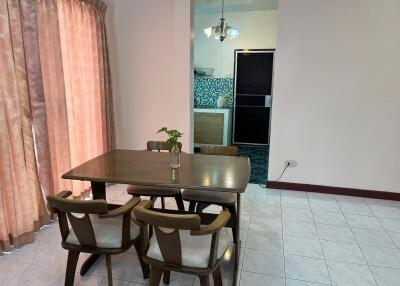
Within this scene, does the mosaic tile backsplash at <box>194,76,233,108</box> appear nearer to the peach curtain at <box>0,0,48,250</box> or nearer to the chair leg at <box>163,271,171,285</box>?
the peach curtain at <box>0,0,48,250</box>

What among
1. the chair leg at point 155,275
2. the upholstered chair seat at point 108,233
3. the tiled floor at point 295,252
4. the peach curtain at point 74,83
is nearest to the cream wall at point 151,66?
the peach curtain at point 74,83

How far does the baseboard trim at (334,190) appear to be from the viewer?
3457 mm

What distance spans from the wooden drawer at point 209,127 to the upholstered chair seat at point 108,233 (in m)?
3.99

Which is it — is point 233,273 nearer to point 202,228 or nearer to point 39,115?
point 202,228

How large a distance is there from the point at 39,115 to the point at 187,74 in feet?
5.78

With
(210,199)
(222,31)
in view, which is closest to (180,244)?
(210,199)

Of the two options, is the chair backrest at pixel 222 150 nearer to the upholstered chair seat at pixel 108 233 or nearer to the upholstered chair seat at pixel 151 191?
the upholstered chair seat at pixel 151 191

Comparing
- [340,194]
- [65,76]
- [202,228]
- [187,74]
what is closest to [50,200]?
[202,228]

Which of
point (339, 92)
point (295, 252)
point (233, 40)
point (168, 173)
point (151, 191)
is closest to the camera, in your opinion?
point (168, 173)

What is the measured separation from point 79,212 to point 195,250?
2.12 feet

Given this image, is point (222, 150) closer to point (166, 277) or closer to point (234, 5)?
point (166, 277)

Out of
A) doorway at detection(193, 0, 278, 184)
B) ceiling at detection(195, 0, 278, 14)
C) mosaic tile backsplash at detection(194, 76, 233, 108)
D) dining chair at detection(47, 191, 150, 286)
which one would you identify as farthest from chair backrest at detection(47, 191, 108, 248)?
mosaic tile backsplash at detection(194, 76, 233, 108)

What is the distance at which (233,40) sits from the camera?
19.5 ft

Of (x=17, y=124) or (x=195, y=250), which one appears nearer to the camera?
(x=195, y=250)
